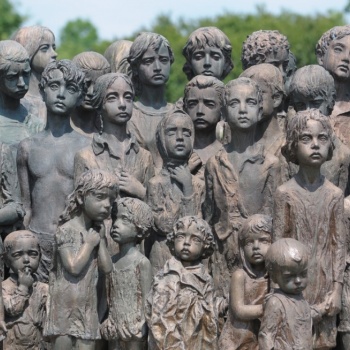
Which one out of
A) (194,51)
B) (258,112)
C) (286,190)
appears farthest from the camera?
(194,51)

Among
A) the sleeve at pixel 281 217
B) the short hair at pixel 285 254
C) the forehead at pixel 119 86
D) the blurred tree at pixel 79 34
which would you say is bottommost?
the blurred tree at pixel 79 34

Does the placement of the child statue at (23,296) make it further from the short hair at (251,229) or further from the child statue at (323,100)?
the child statue at (323,100)

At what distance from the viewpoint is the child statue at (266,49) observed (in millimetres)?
17703

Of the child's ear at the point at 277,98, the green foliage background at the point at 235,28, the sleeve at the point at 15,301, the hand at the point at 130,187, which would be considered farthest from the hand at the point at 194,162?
the green foliage background at the point at 235,28

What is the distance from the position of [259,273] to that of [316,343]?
27.3 inches

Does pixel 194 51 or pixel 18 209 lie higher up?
pixel 194 51

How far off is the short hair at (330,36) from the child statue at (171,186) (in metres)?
2.21

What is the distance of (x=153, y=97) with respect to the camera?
1750cm

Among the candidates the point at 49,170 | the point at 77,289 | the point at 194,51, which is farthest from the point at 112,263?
the point at 194,51

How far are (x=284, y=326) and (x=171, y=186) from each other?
1911 millimetres

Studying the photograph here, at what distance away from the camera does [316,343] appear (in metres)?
15.2

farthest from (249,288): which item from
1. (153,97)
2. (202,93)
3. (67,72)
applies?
(153,97)

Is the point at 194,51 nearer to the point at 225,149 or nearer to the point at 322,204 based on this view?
the point at 225,149

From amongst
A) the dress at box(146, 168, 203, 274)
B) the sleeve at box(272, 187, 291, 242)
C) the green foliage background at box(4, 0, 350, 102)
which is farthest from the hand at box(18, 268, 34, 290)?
the green foliage background at box(4, 0, 350, 102)
